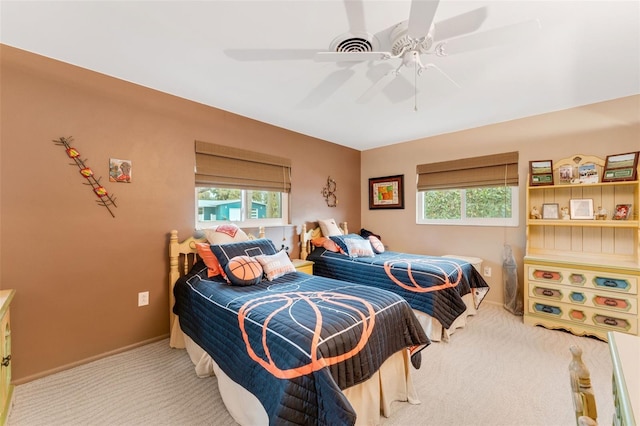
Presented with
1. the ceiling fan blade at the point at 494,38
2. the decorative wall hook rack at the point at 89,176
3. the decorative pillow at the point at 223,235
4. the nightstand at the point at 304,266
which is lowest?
the nightstand at the point at 304,266

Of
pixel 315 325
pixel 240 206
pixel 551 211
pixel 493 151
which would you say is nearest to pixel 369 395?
pixel 315 325

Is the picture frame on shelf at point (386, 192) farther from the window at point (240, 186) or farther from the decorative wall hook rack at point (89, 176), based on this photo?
the decorative wall hook rack at point (89, 176)

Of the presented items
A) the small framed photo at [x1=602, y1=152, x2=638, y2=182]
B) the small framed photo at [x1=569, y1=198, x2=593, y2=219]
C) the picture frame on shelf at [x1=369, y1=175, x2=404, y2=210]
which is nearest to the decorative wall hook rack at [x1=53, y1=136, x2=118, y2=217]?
the picture frame on shelf at [x1=369, y1=175, x2=404, y2=210]

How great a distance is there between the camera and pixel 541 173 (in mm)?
3092

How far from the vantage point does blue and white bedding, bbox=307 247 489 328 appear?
8.33 ft

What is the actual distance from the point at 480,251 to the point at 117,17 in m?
4.18

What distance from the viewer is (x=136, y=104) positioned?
245 cm

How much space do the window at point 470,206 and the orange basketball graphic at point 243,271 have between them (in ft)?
9.32

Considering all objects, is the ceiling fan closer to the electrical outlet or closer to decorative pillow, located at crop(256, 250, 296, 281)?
decorative pillow, located at crop(256, 250, 296, 281)

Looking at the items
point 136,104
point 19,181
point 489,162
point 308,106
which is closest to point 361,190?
point 489,162

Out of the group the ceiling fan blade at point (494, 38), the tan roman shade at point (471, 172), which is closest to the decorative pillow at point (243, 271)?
the ceiling fan blade at point (494, 38)

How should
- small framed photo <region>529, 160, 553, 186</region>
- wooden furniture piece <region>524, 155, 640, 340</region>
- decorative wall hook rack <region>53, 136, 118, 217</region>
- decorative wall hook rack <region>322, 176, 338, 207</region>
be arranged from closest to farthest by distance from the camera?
decorative wall hook rack <region>53, 136, 118, 217</region> → wooden furniture piece <region>524, 155, 640, 340</region> → small framed photo <region>529, 160, 553, 186</region> → decorative wall hook rack <region>322, 176, 338, 207</region>

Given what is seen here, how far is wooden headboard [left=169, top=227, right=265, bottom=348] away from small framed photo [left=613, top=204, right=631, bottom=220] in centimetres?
403

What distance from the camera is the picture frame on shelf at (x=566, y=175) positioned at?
2.97 m
